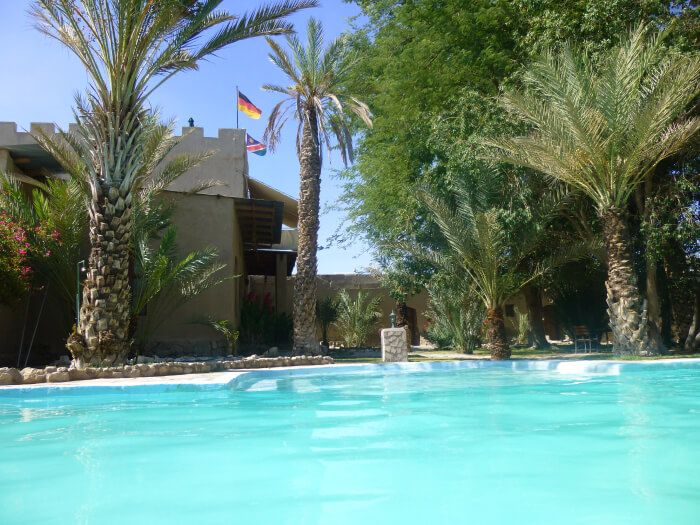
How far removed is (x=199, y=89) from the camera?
579 inches

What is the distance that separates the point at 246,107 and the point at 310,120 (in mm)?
9660

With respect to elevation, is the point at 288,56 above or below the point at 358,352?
above

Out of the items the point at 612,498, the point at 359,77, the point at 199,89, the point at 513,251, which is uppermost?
the point at 359,77

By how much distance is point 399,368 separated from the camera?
12789 millimetres

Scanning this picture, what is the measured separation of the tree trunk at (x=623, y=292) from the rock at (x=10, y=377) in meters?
12.0

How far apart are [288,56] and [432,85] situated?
4531 millimetres

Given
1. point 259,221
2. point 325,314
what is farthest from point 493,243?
point 259,221

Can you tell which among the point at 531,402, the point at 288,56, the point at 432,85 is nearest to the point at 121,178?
the point at 288,56

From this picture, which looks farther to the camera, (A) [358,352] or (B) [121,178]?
(A) [358,352]

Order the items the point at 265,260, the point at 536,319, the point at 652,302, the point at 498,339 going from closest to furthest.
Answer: the point at 498,339 → the point at 652,302 → the point at 536,319 → the point at 265,260

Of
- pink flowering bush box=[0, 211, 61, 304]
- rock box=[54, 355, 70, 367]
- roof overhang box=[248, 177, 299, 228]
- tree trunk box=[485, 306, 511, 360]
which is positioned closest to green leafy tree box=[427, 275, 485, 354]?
tree trunk box=[485, 306, 511, 360]

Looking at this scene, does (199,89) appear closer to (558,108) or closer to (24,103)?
(24,103)

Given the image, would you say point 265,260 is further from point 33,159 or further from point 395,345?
point 395,345

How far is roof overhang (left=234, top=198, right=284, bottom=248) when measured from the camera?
16.9m
